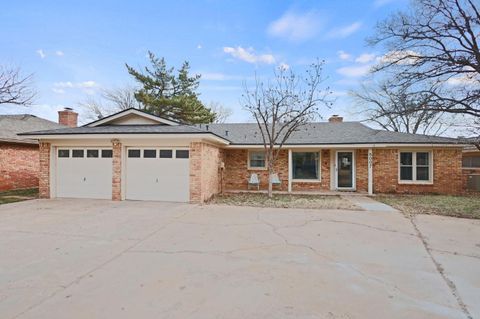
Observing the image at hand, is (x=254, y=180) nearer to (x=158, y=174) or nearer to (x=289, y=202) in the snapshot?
(x=289, y=202)

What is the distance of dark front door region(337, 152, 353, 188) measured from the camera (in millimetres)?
13484

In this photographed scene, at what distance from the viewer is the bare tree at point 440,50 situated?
9.79 metres

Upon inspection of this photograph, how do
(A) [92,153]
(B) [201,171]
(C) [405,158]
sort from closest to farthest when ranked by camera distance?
(B) [201,171]
(A) [92,153]
(C) [405,158]

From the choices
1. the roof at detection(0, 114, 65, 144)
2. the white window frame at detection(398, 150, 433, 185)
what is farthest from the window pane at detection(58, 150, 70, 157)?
the white window frame at detection(398, 150, 433, 185)

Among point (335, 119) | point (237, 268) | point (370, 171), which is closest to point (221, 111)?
point (335, 119)

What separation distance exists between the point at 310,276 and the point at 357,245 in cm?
198

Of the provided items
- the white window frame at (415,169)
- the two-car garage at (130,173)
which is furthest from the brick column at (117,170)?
the white window frame at (415,169)

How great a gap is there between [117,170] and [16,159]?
7.48 metres

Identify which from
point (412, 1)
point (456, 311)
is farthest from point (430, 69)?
point (456, 311)

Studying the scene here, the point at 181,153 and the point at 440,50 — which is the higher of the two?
the point at 440,50

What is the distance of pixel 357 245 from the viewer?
5.23 metres

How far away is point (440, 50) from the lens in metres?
10.4

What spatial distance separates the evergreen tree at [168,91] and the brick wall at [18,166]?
11.4 m

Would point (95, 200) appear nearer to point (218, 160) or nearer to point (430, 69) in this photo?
point (218, 160)
